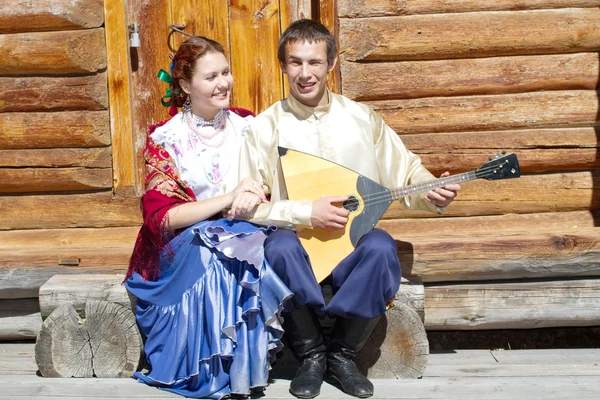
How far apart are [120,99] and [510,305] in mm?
2360

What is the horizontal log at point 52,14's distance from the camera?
15.4ft

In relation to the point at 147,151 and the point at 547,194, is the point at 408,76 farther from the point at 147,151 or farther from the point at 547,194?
the point at 147,151

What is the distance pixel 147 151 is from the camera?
3.85 meters

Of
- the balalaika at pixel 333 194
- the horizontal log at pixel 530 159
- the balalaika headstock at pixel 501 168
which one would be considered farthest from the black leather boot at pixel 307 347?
the horizontal log at pixel 530 159

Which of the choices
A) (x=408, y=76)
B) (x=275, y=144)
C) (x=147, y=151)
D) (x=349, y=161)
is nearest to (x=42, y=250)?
(x=147, y=151)

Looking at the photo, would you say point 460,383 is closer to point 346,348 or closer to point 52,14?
point 346,348

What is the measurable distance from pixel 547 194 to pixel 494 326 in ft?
2.78

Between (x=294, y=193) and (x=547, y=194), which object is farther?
(x=547, y=194)

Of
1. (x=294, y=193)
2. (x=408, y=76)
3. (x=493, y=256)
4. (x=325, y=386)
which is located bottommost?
(x=325, y=386)

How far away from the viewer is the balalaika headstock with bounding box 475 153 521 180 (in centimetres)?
342

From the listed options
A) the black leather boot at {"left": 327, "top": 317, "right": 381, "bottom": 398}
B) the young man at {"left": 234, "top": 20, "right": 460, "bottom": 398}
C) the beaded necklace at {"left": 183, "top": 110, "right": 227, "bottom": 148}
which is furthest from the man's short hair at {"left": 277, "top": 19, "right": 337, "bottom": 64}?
the black leather boot at {"left": 327, "top": 317, "right": 381, "bottom": 398}

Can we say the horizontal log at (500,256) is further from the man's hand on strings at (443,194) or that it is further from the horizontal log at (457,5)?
the horizontal log at (457,5)

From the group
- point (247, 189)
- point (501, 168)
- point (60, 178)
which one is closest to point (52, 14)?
point (60, 178)

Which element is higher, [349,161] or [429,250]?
[349,161]
